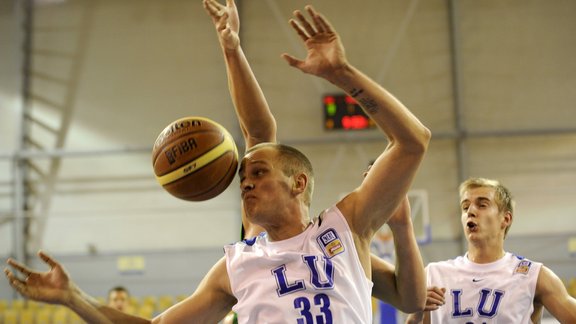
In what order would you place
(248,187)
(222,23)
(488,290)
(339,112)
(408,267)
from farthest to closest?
(339,112)
(488,290)
(222,23)
(408,267)
(248,187)

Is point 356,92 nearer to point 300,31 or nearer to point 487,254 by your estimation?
point 300,31

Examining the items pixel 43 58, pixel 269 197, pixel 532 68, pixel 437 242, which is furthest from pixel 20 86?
pixel 269 197

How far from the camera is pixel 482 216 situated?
14.2 feet

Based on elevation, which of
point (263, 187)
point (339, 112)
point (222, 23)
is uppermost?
point (339, 112)

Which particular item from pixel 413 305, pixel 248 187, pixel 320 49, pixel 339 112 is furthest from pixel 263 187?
pixel 339 112

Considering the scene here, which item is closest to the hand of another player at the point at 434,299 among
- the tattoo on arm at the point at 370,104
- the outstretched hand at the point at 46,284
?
the tattoo on arm at the point at 370,104

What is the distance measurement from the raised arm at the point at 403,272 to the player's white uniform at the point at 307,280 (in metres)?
0.33

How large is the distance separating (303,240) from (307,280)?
0.21 metres

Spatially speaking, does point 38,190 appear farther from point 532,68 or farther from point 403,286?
point 403,286

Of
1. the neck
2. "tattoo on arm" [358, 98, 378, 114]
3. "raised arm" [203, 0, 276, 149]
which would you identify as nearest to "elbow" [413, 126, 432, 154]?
"tattoo on arm" [358, 98, 378, 114]

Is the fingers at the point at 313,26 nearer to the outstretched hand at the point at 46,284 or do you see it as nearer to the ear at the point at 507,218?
the outstretched hand at the point at 46,284

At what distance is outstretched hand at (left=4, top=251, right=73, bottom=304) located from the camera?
9.20ft

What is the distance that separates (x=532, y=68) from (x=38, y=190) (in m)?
10.1

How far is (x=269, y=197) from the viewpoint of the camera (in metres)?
2.97
